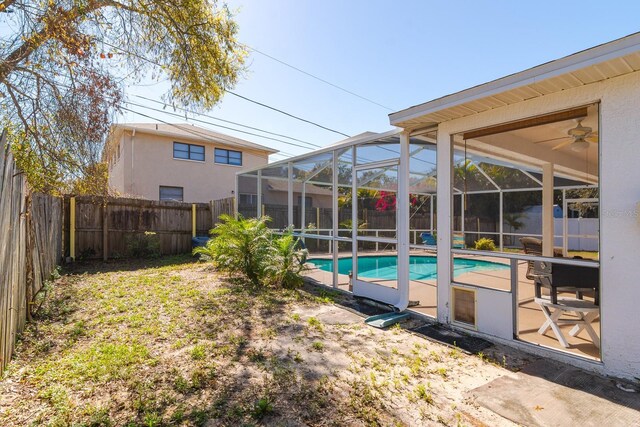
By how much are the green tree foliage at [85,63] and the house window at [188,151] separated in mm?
11512

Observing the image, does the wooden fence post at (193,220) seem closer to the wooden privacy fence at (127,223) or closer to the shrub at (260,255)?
the wooden privacy fence at (127,223)

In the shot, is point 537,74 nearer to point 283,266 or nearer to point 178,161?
point 283,266

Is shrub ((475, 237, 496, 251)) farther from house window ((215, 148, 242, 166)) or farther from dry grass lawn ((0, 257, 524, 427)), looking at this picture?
→ house window ((215, 148, 242, 166))

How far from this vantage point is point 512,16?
759cm

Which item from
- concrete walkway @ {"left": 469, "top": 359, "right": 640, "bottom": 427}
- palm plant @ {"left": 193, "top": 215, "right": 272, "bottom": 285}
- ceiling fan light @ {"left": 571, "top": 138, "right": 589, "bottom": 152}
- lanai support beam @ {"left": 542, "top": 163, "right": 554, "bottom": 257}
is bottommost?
concrete walkway @ {"left": 469, "top": 359, "right": 640, "bottom": 427}

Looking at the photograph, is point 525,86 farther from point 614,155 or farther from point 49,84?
point 49,84

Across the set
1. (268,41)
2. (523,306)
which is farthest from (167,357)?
(268,41)

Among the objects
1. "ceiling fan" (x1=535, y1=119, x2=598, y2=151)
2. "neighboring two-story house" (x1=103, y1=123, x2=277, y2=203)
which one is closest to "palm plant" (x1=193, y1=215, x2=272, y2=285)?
"ceiling fan" (x1=535, y1=119, x2=598, y2=151)

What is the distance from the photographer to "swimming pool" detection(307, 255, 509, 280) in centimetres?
502

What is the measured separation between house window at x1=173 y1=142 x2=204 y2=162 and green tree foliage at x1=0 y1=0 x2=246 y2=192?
37.8 ft

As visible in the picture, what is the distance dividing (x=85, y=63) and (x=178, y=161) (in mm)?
12540

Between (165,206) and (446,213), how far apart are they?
9.31m

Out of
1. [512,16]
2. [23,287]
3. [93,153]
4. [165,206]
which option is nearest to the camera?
[23,287]

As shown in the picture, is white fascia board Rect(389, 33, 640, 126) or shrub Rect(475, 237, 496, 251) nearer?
white fascia board Rect(389, 33, 640, 126)
